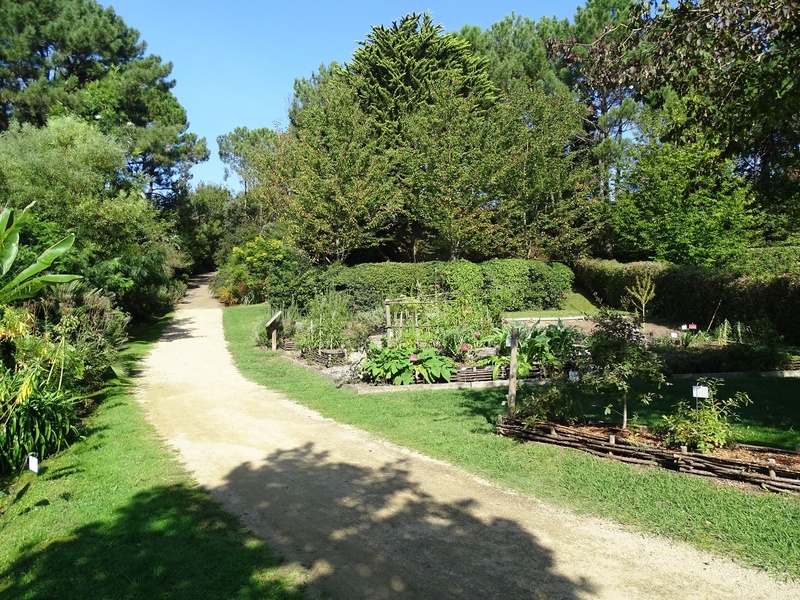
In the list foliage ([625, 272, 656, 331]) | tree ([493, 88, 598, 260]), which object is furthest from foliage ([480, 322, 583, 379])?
tree ([493, 88, 598, 260])

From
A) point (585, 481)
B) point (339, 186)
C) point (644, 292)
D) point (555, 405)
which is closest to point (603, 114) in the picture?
point (339, 186)

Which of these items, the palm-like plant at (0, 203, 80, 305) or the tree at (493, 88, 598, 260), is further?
the tree at (493, 88, 598, 260)

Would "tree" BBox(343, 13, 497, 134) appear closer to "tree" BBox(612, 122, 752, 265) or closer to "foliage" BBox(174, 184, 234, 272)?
"tree" BBox(612, 122, 752, 265)

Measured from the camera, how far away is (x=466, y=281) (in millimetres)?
21625

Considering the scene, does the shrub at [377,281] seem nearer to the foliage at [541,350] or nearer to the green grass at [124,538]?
the foliage at [541,350]

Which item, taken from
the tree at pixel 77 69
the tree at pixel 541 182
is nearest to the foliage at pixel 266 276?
the tree at pixel 77 69

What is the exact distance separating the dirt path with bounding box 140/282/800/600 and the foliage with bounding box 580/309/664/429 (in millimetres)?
1953

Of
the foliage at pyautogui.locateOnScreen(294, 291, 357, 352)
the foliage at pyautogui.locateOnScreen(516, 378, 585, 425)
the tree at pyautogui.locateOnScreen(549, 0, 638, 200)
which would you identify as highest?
the tree at pyautogui.locateOnScreen(549, 0, 638, 200)

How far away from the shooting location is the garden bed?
5.33 m

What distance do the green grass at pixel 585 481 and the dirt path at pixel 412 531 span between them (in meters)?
0.27

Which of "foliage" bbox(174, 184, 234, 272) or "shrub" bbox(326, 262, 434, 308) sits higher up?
"foliage" bbox(174, 184, 234, 272)

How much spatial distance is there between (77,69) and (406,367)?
31194mm

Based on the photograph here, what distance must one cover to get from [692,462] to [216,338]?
16.7 m

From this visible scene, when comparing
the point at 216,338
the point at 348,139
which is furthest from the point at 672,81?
the point at 348,139
